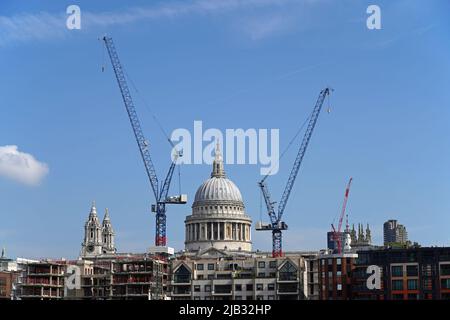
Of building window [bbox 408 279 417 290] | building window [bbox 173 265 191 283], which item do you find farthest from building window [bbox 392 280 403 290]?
building window [bbox 173 265 191 283]

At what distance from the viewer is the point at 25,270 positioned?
96.6 m

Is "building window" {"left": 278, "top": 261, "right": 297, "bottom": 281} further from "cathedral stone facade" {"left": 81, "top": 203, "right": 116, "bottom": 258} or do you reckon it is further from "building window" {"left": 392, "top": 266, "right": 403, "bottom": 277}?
"cathedral stone facade" {"left": 81, "top": 203, "right": 116, "bottom": 258}

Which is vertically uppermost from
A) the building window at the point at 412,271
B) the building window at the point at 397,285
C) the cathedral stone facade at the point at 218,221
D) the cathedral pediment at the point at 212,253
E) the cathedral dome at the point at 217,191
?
the cathedral dome at the point at 217,191

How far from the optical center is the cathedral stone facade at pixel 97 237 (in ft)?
475

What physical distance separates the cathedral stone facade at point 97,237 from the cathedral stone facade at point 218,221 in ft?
41.1

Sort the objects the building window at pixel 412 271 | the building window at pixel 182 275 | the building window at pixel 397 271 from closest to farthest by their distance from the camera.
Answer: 1. the building window at pixel 412 271
2. the building window at pixel 397 271
3. the building window at pixel 182 275

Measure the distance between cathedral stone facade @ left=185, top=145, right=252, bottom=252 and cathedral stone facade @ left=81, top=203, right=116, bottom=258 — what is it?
12.5 m

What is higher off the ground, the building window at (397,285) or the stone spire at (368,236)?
the stone spire at (368,236)

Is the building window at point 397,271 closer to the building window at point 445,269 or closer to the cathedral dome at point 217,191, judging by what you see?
the building window at point 445,269

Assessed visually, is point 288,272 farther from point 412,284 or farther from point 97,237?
point 97,237

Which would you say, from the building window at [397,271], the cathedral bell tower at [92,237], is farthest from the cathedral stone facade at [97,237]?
the building window at [397,271]

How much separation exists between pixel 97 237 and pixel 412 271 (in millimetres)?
70728
